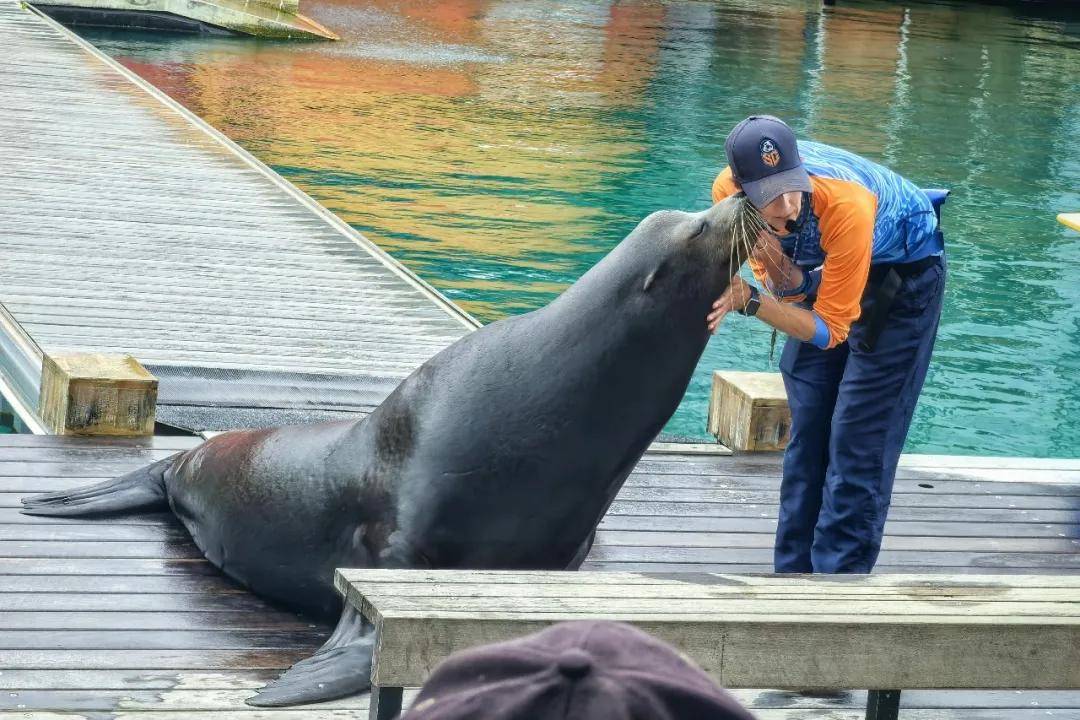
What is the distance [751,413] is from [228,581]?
1916 mm

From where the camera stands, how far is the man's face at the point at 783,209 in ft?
10.7

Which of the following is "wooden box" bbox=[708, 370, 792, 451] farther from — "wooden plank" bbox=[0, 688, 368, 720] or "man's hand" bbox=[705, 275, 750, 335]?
"wooden plank" bbox=[0, 688, 368, 720]

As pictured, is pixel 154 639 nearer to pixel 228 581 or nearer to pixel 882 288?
pixel 228 581

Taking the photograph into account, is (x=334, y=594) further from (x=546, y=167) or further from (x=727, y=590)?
(x=546, y=167)

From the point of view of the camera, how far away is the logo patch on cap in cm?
320

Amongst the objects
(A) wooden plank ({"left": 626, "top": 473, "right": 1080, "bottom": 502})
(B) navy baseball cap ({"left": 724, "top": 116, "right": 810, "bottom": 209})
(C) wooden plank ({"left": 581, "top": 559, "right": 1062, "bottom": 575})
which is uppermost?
(B) navy baseball cap ({"left": 724, "top": 116, "right": 810, "bottom": 209})

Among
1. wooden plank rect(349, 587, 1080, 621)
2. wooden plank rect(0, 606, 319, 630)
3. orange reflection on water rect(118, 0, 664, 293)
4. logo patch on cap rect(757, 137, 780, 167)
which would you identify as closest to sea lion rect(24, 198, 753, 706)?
logo patch on cap rect(757, 137, 780, 167)

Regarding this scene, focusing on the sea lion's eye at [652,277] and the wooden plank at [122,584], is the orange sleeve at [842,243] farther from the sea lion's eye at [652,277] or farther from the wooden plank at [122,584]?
the wooden plank at [122,584]

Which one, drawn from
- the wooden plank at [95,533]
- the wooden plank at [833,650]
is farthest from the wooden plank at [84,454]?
the wooden plank at [833,650]

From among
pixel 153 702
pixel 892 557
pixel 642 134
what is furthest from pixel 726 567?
pixel 642 134

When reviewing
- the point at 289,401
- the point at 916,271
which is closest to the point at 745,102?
the point at 289,401

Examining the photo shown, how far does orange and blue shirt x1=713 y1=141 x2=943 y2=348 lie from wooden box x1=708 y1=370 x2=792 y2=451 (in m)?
1.38

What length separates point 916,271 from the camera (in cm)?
362

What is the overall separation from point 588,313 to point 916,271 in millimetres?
853
